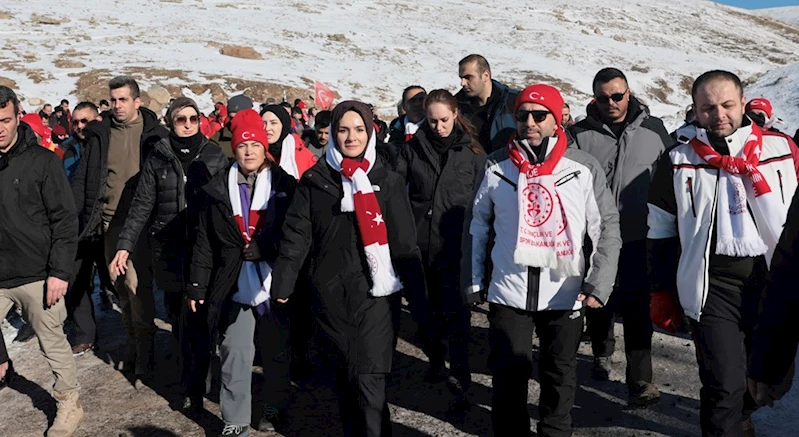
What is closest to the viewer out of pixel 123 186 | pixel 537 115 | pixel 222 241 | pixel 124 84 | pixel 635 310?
pixel 537 115

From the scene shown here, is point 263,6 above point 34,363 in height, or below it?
above

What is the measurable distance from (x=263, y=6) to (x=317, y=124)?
58754mm

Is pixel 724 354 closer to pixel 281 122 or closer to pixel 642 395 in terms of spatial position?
pixel 642 395

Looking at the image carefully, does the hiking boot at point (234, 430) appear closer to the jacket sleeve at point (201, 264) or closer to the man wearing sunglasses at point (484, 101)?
the jacket sleeve at point (201, 264)

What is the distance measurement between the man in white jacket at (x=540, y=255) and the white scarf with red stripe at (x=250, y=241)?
1.39 metres

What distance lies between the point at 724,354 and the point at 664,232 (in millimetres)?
709

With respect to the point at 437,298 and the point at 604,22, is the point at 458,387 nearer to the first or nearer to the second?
the point at 437,298

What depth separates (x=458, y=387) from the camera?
4863 millimetres

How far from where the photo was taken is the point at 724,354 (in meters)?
3.42

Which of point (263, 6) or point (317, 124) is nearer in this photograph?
point (317, 124)

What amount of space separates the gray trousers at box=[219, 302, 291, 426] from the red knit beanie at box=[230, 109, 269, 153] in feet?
3.60

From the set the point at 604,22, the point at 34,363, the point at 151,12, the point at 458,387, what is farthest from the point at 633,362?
the point at 604,22

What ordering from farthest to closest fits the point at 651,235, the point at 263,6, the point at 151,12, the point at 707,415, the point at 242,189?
the point at 263,6 → the point at 151,12 → the point at 242,189 → the point at 651,235 → the point at 707,415

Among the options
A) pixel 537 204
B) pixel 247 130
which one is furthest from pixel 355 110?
pixel 537 204
